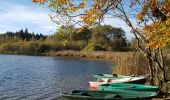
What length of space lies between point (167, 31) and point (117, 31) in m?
72.9

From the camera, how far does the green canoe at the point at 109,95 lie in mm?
14832

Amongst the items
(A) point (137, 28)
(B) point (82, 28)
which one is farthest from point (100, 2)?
(A) point (137, 28)

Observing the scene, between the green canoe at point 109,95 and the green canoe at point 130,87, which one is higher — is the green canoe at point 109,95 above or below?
below

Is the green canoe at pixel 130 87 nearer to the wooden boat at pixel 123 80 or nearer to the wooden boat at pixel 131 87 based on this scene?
the wooden boat at pixel 131 87

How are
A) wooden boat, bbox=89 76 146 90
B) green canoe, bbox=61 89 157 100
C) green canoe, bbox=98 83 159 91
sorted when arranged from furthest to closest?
1. wooden boat, bbox=89 76 146 90
2. green canoe, bbox=98 83 159 91
3. green canoe, bbox=61 89 157 100

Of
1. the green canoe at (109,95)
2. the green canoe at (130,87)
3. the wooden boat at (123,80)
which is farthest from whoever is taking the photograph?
the wooden boat at (123,80)

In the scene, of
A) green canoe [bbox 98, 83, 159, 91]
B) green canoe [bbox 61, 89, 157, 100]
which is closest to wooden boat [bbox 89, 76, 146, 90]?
green canoe [bbox 98, 83, 159, 91]

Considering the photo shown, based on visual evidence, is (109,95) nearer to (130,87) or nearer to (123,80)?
(130,87)

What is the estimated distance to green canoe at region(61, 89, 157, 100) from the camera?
1483cm

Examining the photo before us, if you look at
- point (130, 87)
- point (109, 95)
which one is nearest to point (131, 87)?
point (130, 87)

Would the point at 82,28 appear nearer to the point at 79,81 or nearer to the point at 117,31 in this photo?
the point at 79,81

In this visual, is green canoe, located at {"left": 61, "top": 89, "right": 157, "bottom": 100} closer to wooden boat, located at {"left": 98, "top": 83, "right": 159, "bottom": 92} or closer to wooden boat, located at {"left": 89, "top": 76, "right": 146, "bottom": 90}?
wooden boat, located at {"left": 98, "top": 83, "right": 159, "bottom": 92}

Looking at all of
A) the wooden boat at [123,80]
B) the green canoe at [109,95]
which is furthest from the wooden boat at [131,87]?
the wooden boat at [123,80]

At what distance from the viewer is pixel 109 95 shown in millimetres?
15883
